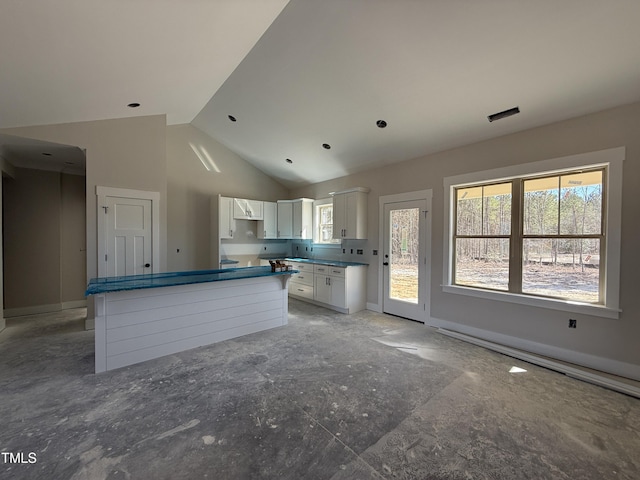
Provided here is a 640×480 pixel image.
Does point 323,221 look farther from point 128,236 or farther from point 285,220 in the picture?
point 128,236

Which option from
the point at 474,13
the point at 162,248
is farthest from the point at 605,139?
the point at 162,248

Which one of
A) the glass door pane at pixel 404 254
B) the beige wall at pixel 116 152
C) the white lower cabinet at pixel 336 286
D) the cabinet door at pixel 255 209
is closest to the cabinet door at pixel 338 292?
the white lower cabinet at pixel 336 286

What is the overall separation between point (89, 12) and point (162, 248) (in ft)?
11.1

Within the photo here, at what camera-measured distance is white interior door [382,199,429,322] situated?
4.49 metres

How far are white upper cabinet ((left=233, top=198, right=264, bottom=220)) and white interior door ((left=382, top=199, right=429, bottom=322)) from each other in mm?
2997

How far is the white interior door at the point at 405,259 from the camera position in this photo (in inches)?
177

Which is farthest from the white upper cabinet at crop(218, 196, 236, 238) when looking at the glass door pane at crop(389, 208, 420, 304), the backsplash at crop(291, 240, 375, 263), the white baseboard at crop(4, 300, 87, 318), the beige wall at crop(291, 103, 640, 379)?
the beige wall at crop(291, 103, 640, 379)

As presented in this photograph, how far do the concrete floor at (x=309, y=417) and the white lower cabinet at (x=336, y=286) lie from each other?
5.71ft

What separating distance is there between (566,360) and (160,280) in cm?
472

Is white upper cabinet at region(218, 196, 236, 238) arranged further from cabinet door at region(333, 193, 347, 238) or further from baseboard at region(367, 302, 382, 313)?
baseboard at region(367, 302, 382, 313)

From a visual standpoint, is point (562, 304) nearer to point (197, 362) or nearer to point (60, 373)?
point (197, 362)

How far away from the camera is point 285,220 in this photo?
6.80 m

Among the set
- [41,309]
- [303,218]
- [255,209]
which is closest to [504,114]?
[303,218]

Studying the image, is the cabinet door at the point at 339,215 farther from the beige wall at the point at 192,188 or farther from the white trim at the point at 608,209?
the beige wall at the point at 192,188
